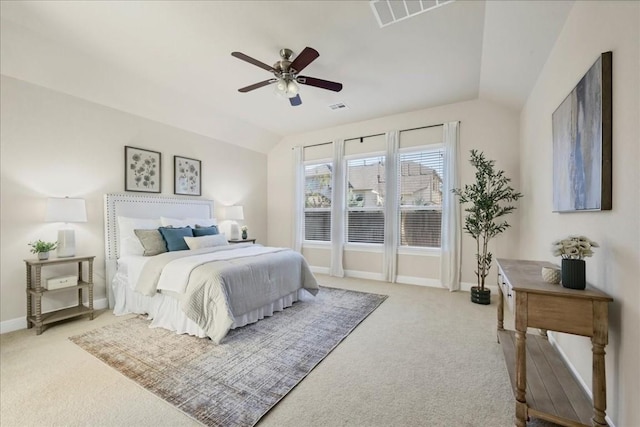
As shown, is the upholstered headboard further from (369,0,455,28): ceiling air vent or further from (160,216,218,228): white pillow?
(369,0,455,28): ceiling air vent

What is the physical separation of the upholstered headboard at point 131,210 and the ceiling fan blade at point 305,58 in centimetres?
296

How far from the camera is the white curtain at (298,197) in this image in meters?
5.86

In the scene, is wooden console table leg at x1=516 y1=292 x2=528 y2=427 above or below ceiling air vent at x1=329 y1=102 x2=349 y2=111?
below

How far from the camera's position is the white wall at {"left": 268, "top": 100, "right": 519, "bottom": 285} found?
4.07m

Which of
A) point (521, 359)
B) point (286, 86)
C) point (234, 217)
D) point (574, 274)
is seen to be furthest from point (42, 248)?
point (574, 274)

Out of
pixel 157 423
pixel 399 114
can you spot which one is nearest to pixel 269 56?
pixel 399 114

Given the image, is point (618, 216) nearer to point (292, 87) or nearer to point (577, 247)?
point (577, 247)

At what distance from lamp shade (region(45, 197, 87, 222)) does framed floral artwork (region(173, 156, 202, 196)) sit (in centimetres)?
151

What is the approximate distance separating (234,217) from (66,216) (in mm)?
2466

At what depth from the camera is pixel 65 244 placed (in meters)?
3.09

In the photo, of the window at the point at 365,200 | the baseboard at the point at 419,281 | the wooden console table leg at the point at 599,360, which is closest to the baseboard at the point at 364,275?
the baseboard at the point at 419,281

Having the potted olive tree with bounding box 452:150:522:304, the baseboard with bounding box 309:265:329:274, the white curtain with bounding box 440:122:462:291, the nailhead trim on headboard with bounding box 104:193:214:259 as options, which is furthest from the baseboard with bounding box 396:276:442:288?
the nailhead trim on headboard with bounding box 104:193:214:259

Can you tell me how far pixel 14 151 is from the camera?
9.61ft

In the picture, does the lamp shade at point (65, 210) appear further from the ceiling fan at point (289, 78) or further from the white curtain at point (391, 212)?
the white curtain at point (391, 212)
